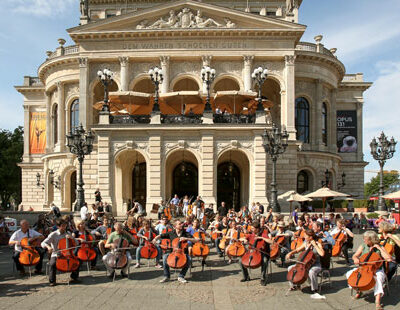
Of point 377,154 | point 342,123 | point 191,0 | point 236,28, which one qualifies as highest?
point 191,0

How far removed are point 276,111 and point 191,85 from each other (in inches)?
347

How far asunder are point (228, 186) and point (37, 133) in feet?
80.2

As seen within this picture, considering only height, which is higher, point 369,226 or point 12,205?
point 369,226

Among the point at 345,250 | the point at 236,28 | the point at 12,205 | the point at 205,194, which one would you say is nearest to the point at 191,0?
the point at 236,28

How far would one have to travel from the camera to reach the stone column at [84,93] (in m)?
36.9

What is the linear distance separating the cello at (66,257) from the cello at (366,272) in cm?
659

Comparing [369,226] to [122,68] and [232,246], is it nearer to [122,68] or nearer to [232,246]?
[232,246]

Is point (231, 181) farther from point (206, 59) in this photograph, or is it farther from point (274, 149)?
point (274, 149)

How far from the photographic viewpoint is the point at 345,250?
1310 centimetres

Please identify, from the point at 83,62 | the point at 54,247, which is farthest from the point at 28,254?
the point at 83,62

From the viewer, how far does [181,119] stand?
87.3 feet

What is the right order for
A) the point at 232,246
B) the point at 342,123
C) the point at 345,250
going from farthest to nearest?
the point at 342,123
the point at 345,250
the point at 232,246

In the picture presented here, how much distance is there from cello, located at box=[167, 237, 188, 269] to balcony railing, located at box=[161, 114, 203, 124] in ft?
53.0

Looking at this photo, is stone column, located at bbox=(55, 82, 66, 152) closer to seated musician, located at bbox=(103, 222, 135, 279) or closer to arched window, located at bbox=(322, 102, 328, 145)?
arched window, located at bbox=(322, 102, 328, 145)
